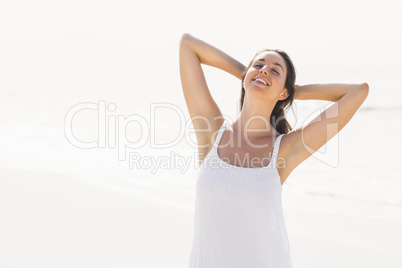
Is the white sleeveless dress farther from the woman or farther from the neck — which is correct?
the neck

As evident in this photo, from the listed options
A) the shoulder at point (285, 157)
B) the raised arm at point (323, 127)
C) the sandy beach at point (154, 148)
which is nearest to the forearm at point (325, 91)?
the raised arm at point (323, 127)

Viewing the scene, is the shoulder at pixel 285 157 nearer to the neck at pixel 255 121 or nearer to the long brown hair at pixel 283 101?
the neck at pixel 255 121

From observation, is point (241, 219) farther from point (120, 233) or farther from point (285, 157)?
point (120, 233)

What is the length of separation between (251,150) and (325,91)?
1.85 feet

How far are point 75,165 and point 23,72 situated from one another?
2265cm

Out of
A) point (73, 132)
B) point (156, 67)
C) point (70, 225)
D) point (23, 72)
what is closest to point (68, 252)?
point (70, 225)

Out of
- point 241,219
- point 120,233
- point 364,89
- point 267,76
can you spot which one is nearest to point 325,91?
point 364,89

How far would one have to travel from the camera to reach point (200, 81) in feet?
7.97

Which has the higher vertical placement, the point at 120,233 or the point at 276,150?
the point at 276,150

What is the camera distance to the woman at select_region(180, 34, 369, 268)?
189cm

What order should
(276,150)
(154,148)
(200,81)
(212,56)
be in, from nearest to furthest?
(276,150)
(200,81)
(212,56)
(154,148)

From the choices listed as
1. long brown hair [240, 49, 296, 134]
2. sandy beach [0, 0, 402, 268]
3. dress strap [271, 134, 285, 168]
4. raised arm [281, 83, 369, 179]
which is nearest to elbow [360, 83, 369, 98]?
raised arm [281, 83, 369, 179]

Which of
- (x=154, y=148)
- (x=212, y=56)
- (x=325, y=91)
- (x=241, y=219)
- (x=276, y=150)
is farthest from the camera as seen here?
(x=154, y=148)

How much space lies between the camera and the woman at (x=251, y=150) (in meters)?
1.89
